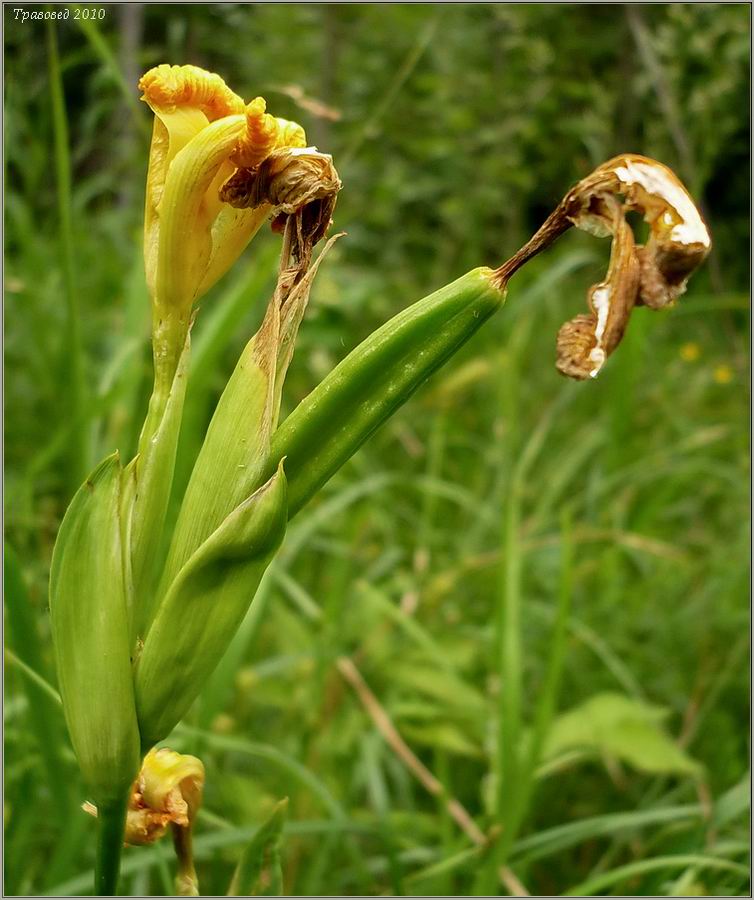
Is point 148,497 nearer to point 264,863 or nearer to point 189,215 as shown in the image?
point 189,215

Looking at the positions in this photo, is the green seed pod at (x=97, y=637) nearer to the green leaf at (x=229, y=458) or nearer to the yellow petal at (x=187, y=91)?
the green leaf at (x=229, y=458)

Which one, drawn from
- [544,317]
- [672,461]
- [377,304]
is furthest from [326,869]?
[544,317]

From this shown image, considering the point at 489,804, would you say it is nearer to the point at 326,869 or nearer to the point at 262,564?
the point at 326,869

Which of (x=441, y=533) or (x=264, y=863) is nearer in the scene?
(x=264, y=863)

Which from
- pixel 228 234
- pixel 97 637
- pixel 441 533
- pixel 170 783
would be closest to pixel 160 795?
pixel 170 783

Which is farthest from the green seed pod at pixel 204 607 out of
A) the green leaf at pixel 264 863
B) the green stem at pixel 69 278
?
the green stem at pixel 69 278
